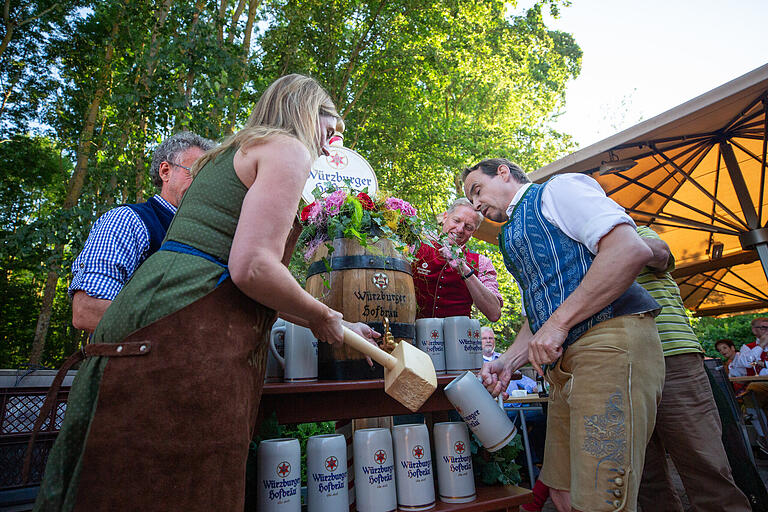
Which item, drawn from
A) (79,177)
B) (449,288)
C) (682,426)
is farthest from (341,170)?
(79,177)

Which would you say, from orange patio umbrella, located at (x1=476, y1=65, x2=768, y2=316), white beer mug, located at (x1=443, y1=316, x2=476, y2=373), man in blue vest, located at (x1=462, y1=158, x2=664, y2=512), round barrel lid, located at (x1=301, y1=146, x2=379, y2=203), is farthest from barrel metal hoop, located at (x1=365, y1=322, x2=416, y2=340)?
orange patio umbrella, located at (x1=476, y1=65, x2=768, y2=316)

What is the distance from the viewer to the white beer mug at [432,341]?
69.8 inches

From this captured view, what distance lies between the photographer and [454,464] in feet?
5.20

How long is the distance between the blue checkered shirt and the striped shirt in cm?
241

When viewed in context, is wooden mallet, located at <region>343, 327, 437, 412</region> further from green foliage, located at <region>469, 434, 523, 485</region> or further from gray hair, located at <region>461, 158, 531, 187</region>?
gray hair, located at <region>461, 158, 531, 187</region>

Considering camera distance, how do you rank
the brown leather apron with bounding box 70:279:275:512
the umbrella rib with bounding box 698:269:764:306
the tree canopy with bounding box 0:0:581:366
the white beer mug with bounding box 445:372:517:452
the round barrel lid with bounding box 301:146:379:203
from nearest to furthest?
the brown leather apron with bounding box 70:279:275:512 < the white beer mug with bounding box 445:372:517:452 < the round barrel lid with bounding box 301:146:379:203 < the umbrella rib with bounding box 698:269:764:306 < the tree canopy with bounding box 0:0:581:366

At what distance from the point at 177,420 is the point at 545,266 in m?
1.15

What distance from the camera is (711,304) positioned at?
6895 millimetres

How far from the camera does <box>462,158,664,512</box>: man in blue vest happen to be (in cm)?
122

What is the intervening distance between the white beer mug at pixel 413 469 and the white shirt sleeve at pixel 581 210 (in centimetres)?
85

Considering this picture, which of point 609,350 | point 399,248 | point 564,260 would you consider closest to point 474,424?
point 609,350

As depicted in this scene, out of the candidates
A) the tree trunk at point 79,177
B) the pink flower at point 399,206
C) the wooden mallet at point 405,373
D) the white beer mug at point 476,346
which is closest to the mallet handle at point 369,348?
the wooden mallet at point 405,373

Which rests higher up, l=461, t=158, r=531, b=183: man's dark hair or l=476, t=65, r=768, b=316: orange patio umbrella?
l=476, t=65, r=768, b=316: orange patio umbrella

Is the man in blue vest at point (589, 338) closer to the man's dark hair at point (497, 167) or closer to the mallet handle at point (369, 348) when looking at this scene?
the man's dark hair at point (497, 167)
